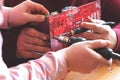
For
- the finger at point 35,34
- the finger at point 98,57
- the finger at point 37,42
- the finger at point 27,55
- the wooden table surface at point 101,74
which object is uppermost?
the finger at point 35,34

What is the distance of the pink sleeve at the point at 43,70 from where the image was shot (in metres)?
0.56

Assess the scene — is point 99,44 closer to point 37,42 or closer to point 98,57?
point 98,57

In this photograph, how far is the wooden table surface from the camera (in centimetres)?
62

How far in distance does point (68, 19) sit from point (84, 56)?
97 millimetres

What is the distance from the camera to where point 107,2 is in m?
0.87

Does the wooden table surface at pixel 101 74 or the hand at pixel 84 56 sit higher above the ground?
the hand at pixel 84 56

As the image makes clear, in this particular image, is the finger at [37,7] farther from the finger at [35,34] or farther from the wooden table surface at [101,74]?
the wooden table surface at [101,74]

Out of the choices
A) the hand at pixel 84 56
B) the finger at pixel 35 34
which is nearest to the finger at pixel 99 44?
the hand at pixel 84 56

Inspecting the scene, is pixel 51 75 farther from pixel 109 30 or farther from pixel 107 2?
pixel 107 2

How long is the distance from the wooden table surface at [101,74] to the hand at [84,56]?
0.04 meters

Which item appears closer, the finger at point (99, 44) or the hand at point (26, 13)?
the finger at point (99, 44)

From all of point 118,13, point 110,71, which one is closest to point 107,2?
point 118,13

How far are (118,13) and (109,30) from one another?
0.57 feet

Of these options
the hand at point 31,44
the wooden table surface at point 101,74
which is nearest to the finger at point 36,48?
the hand at point 31,44
